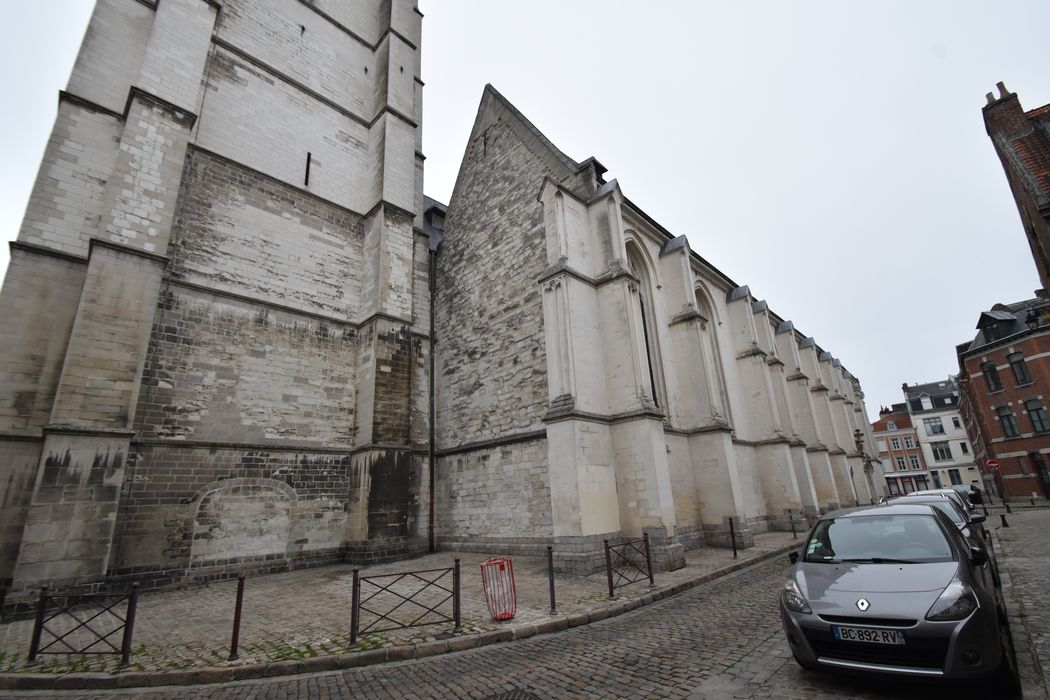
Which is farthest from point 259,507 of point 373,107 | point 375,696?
point 373,107

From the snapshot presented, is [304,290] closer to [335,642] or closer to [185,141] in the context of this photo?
[185,141]

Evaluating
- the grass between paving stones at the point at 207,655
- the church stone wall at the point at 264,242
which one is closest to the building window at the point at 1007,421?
the grass between paving stones at the point at 207,655

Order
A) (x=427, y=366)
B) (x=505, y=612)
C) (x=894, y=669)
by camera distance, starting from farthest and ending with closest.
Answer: (x=427, y=366)
(x=505, y=612)
(x=894, y=669)

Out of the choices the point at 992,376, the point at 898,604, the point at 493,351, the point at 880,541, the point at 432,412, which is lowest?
the point at 898,604

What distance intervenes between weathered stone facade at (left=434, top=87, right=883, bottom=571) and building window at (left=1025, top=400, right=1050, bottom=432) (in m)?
17.8

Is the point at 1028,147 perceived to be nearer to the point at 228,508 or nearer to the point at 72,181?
the point at 228,508

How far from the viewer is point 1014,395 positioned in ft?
88.3

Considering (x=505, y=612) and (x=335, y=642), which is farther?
(x=505, y=612)

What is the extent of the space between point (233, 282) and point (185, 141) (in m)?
3.41

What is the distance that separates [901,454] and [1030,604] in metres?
62.1

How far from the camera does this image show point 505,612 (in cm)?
616

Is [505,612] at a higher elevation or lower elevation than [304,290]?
lower

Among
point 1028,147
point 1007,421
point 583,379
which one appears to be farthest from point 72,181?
point 1007,421

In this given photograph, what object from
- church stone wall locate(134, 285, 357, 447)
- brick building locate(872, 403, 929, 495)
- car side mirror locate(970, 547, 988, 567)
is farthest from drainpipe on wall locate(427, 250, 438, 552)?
brick building locate(872, 403, 929, 495)
